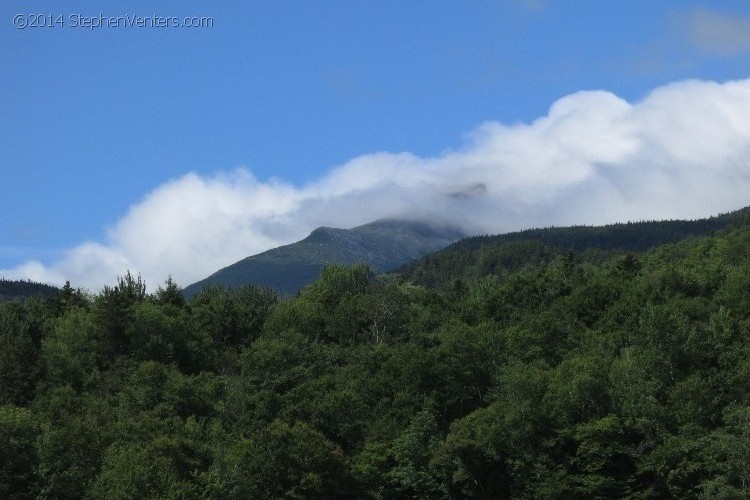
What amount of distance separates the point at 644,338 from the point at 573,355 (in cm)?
821

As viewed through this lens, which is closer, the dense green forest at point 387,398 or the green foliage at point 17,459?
the green foliage at point 17,459

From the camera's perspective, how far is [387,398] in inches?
3765

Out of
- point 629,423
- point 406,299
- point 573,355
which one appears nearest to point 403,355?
point 573,355

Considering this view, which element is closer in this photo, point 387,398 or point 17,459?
point 17,459

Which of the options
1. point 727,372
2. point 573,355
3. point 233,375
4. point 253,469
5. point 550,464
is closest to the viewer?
point 253,469

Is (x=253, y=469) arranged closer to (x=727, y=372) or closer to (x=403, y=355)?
(x=403, y=355)

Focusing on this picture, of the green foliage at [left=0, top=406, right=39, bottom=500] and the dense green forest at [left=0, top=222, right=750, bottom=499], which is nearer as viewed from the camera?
the green foliage at [left=0, top=406, right=39, bottom=500]

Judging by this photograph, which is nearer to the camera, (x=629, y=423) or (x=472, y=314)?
(x=629, y=423)

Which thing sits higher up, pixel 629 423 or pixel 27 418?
pixel 27 418

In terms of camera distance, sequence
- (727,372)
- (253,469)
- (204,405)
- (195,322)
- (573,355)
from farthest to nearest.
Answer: (195,322), (573,355), (204,405), (727,372), (253,469)

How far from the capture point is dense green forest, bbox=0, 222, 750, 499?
76625 mm

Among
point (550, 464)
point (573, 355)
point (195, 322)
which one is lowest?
point (550, 464)

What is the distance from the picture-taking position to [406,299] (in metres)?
150

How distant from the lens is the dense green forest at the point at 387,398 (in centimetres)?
7662
